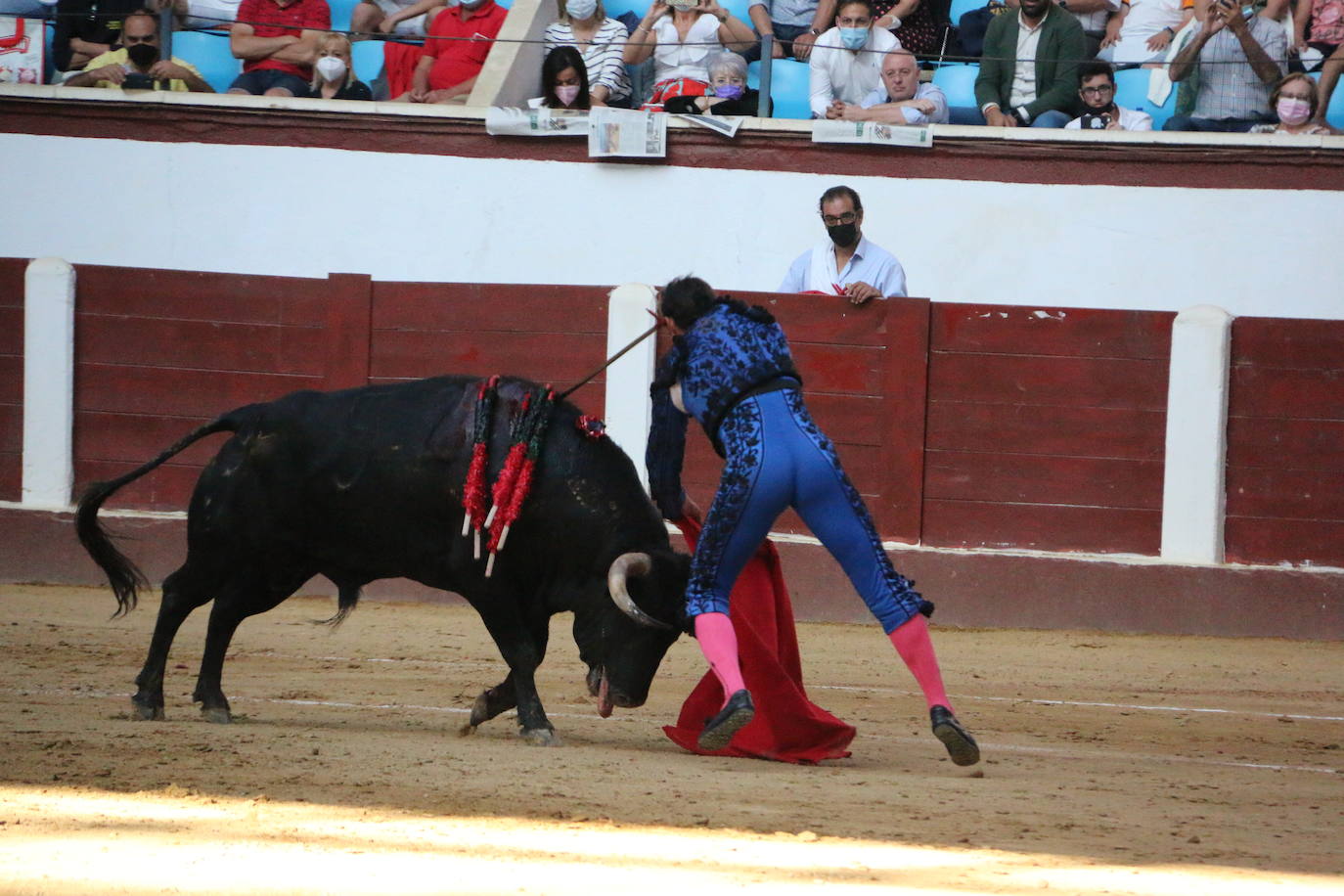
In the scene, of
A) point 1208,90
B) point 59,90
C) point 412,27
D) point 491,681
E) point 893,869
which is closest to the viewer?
point 893,869

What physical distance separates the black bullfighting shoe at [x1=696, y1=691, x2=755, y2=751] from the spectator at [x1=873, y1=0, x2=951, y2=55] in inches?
200

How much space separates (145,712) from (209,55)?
5.22m

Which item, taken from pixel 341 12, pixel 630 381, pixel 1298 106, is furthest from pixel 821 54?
pixel 341 12

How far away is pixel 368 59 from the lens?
8938mm

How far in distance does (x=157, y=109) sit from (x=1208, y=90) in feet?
15.9

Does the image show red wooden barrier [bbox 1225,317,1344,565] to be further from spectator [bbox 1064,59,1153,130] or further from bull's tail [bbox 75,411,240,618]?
bull's tail [bbox 75,411,240,618]

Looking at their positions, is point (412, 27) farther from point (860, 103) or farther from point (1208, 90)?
point (1208, 90)

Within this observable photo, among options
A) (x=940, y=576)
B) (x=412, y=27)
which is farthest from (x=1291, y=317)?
(x=412, y=27)

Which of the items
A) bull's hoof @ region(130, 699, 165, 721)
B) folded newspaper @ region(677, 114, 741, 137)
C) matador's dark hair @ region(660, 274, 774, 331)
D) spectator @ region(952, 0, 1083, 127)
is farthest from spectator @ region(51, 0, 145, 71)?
matador's dark hair @ region(660, 274, 774, 331)

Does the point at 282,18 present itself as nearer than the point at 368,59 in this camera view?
Yes

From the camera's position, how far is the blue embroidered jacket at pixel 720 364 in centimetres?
413

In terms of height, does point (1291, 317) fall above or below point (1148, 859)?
above

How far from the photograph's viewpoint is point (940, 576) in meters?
7.42

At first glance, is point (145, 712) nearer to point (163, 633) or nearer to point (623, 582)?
point (163, 633)
